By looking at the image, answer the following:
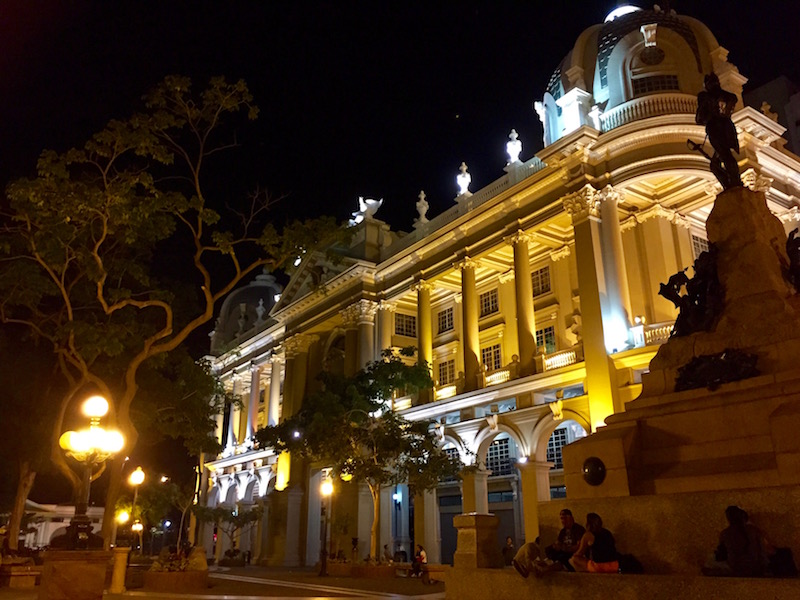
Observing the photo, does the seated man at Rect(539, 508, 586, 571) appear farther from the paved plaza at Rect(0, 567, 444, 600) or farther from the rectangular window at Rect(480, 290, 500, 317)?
the rectangular window at Rect(480, 290, 500, 317)

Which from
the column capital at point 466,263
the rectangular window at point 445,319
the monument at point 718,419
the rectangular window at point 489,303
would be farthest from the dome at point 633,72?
the monument at point 718,419

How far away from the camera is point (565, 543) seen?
757cm

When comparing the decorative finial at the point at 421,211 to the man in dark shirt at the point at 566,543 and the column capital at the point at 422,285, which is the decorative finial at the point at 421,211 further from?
the man in dark shirt at the point at 566,543

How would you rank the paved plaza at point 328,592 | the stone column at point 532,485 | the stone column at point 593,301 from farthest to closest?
the stone column at point 532,485 → the stone column at point 593,301 → the paved plaza at point 328,592

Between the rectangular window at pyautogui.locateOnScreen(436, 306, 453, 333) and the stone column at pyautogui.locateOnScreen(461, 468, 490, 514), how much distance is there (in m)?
11.1

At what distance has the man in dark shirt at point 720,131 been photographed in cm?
1027

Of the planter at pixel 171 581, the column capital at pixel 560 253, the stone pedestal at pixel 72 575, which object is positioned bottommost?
the planter at pixel 171 581

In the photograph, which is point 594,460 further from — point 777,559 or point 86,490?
point 86,490

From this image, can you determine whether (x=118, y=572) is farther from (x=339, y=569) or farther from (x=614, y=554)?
(x=614, y=554)

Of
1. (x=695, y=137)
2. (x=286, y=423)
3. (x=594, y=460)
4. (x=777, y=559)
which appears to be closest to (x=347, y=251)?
(x=286, y=423)

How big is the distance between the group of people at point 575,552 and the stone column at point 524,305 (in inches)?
673

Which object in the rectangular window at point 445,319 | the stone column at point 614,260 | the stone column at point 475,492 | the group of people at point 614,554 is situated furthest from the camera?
the rectangular window at point 445,319

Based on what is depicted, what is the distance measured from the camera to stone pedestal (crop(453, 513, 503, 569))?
28.6ft

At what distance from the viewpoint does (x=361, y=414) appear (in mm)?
24719
